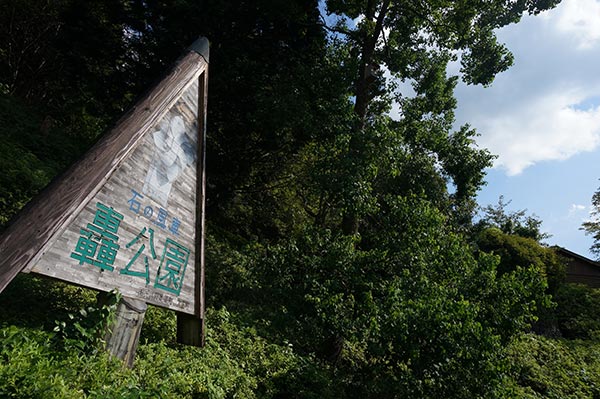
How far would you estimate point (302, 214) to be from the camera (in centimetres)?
1356

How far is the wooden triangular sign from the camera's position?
2.81 meters

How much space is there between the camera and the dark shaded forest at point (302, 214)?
4.83 meters

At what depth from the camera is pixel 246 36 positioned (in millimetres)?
11242

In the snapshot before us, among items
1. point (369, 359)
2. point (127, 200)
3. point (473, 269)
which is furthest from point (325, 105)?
point (127, 200)

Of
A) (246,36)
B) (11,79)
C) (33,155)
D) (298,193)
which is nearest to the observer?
(33,155)

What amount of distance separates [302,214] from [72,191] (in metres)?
10.8

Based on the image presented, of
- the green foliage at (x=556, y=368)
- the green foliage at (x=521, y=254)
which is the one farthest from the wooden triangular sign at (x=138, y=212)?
the green foliage at (x=521, y=254)

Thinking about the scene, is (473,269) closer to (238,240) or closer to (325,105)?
(325,105)

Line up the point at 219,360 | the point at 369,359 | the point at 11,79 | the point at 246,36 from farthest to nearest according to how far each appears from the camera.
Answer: the point at 11,79 < the point at 246,36 < the point at 369,359 < the point at 219,360

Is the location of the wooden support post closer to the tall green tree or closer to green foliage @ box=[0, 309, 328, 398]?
green foliage @ box=[0, 309, 328, 398]

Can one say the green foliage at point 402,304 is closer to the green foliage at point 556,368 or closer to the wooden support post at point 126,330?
the wooden support post at point 126,330

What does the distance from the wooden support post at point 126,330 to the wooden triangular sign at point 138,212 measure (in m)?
0.09

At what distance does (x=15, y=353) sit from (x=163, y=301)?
1.43m

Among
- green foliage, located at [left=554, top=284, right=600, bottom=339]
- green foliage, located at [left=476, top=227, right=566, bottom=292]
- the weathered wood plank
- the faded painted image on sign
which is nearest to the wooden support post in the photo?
the weathered wood plank
